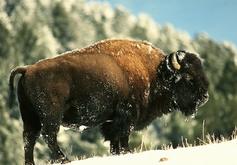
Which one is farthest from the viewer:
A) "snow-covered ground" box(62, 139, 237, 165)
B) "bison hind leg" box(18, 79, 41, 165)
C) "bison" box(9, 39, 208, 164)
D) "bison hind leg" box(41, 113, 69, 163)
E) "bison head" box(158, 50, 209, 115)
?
"bison head" box(158, 50, 209, 115)

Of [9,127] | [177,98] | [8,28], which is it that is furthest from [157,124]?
[177,98]

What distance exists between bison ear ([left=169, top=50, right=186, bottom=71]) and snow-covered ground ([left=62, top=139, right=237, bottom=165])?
3.50m

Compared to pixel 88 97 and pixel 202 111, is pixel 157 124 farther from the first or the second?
pixel 88 97

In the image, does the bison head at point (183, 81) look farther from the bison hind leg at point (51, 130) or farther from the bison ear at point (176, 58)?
the bison hind leg at point (51, 130)

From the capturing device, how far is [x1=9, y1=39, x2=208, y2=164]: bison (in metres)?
12.0

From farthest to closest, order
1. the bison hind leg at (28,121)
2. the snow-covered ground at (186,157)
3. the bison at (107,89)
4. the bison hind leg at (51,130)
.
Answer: the bison hind leg at (28,121) < the bison at (107,89) < the bison hind leg at (51,130) < the snow-covered ground at (186,157)

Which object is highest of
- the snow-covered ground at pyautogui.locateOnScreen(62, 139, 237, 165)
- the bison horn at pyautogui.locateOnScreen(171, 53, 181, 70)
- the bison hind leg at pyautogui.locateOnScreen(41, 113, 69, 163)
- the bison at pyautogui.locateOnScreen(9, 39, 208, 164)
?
the bison horn at pyautogui.locateOnScreen(171, 53, 181, 70)

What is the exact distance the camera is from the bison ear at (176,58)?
13.9 meters

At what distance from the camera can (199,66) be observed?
1385cm

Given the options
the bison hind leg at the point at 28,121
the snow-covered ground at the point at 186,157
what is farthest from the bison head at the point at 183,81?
the snow-covered ground at the point at 186,157

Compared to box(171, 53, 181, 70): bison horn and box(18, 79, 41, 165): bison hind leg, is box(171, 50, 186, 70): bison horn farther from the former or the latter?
box(18, 79, 41, 165): bison hind leg

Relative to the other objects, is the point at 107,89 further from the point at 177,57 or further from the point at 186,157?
the point at 186,157

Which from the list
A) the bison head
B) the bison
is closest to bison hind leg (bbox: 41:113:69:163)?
the bison

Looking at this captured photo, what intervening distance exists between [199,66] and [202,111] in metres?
70.8
